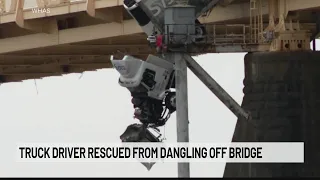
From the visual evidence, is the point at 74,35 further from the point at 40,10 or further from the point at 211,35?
the point at 211,35

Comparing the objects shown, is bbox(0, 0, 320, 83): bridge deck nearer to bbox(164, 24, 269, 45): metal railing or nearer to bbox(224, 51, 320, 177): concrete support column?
bbox(164, 24, 269, 45): metal railing

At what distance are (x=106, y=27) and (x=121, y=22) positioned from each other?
54.2 inches

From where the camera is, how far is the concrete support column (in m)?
55.2

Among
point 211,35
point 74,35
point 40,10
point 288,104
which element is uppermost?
point 40,10

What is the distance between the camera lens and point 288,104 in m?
55.2

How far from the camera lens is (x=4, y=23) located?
2603 inches

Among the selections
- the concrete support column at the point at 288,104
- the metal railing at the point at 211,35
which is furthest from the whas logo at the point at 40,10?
the concrete support column at the point at 288,104

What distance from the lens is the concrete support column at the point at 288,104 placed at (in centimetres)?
5516

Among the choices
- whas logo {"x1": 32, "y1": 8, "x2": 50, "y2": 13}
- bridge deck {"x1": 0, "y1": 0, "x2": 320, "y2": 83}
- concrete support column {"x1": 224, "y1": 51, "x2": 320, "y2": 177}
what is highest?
whas logo {"x1": 32, "y1": 8, "x2": 50, "y2": 13}

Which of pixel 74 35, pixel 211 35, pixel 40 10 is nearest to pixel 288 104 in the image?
pixel 211 35

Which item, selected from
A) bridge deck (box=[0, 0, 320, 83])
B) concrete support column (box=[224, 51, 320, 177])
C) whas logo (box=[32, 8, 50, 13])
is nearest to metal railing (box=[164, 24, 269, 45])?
bridge deck (box=[0, 0, 320, 83])

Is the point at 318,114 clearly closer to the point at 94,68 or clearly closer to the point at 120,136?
the point at 120,136

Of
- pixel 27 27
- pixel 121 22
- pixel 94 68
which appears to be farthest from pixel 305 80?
pixel 94 68

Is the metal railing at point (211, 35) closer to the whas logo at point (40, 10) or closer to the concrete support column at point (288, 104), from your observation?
the concrete support column at point (288, 104)
